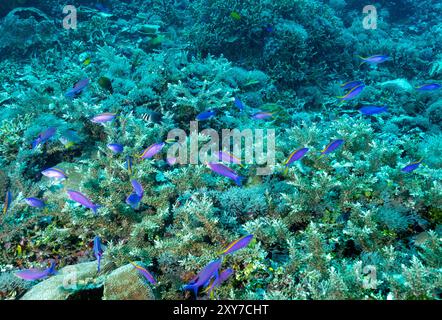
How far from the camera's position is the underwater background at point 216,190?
279 centimetres

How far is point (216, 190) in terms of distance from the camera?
13.0ft

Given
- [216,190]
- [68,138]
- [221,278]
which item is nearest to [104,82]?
[68,138]

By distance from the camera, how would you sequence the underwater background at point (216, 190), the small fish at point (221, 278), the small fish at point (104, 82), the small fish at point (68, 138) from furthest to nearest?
the small fish at point (104, 82) < the small fish at point (68, 138) < the underwater background at point (216, 190) < the small fish at point (221, 278)

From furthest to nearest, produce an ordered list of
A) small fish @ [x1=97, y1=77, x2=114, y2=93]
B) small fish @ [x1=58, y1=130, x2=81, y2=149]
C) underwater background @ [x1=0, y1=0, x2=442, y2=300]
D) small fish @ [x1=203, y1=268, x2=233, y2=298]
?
small fish @ [x1=97, y1=77, x2=114, y2=93] < small fish @ [x1=58, y1=130, x2=81, y2=149] < underwater background @ [x1=0, y1=0, x2=442, y2=300] < small fish @ [x1=203, y1=268, x2=233, y2=298]

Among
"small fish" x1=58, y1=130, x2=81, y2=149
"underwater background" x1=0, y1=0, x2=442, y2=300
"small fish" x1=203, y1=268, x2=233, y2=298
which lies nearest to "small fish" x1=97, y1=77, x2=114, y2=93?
"underwater background" x1=0, y1=0, x2=442, y2=300

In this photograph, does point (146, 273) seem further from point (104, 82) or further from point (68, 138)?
point (104, 82)

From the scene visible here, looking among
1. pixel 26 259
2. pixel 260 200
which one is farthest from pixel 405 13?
pixel 26 259

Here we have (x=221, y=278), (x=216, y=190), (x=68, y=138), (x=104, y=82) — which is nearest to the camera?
(x=221, y=278)

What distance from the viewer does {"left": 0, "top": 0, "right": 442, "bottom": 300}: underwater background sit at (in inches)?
110

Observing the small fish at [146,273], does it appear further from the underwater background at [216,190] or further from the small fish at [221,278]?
the small fish at [221,278]

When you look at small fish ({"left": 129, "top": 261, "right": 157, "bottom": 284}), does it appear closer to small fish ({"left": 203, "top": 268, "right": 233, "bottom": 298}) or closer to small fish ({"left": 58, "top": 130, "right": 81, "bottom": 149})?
small fish ({"left": 203, "top": 268, "right": 233, "bottom": 298})

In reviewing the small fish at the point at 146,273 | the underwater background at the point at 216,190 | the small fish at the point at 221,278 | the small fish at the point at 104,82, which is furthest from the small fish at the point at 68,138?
the small fish at the point at 221,278

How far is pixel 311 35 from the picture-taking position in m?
8.88

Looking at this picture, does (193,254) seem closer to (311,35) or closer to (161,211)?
(161,211)
